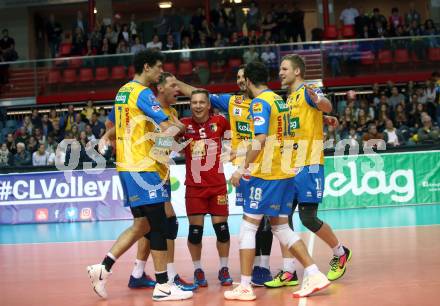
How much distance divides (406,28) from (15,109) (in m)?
14.1

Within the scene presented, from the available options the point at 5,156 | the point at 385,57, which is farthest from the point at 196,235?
the point at 385,57

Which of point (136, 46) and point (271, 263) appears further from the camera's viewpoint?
point (136, 46)

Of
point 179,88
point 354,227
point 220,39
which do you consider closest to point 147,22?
point 220,39

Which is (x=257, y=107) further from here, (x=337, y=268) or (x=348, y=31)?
(x=348, y=31)

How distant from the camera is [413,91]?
21359mm

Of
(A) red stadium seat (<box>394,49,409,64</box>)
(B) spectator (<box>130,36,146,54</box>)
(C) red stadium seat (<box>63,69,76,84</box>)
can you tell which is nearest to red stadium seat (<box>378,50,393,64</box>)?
(A) red stadium seat (<box>394,49,409,64</box>)

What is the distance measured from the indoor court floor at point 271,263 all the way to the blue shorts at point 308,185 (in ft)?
3.25

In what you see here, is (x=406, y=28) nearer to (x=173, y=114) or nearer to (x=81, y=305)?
(x=173, y=114)

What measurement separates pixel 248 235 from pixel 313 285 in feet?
2.73

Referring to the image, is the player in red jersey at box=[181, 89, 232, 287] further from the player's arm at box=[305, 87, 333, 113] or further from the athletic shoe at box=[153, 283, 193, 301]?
the player's arm at box=[305, 87, 333, 113]

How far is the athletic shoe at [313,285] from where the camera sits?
23.7ft

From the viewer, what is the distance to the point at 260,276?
8.20 metres

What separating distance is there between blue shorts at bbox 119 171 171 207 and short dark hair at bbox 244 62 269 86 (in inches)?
56.2

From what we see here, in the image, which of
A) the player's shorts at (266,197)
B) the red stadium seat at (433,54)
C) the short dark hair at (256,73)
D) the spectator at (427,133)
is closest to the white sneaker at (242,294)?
the player's shorts at (266,197)
